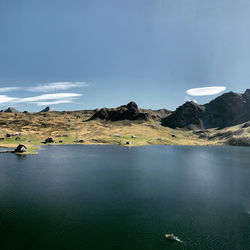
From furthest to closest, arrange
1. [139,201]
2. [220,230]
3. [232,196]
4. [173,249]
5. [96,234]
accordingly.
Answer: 1. [232,196]
2. [139,201]
3. [220,230]
4. [96,234]
5. [173,249]

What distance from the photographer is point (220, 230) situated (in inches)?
1999

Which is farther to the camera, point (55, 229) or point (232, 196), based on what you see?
point (232, 196)

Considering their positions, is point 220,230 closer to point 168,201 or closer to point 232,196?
point 168,201

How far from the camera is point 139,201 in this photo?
6850 cm

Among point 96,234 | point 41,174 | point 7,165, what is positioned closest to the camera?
Result: point 96,234

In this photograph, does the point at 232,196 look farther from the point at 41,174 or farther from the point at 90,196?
the point at 41,174

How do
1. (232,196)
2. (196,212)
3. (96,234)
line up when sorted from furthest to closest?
1. (232,196)
2. (196,212)
3. (96,234)

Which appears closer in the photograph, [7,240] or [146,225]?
[7,240]

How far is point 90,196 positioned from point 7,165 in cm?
7519

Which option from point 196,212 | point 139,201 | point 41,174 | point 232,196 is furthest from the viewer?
point 41,174

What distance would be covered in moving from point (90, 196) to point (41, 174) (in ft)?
139

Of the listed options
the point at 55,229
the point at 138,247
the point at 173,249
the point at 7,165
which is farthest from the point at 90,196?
the point at 7,165

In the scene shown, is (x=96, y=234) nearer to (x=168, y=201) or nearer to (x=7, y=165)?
(x=168, y=201)

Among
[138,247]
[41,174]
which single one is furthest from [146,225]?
[41,174]
